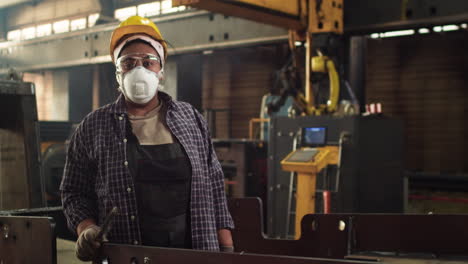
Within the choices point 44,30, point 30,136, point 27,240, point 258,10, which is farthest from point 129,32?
point 44,30

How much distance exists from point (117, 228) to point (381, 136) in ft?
14.6

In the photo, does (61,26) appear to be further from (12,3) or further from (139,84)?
(139,84)

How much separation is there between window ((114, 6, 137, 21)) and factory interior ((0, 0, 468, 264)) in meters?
0.03

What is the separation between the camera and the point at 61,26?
7742mm

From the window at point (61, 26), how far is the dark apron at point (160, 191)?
588 cm

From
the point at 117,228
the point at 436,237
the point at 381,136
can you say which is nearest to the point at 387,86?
the point at 381,136

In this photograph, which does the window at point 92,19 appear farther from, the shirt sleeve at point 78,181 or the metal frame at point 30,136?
the shirt sleeve at point 78,181

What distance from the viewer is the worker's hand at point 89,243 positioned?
1.93 meters

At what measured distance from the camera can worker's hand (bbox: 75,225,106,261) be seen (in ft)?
6.33

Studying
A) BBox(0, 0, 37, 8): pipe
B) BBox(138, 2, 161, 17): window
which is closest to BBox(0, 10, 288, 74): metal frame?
BBox(138, 2, 161, 17): window

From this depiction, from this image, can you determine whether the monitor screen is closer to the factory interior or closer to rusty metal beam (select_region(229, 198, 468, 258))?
the factory interior

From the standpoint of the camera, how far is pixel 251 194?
7742mm

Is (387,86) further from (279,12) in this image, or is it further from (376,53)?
(279,12)

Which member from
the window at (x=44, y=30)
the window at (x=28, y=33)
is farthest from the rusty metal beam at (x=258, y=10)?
the window at (x=28, y=33)
